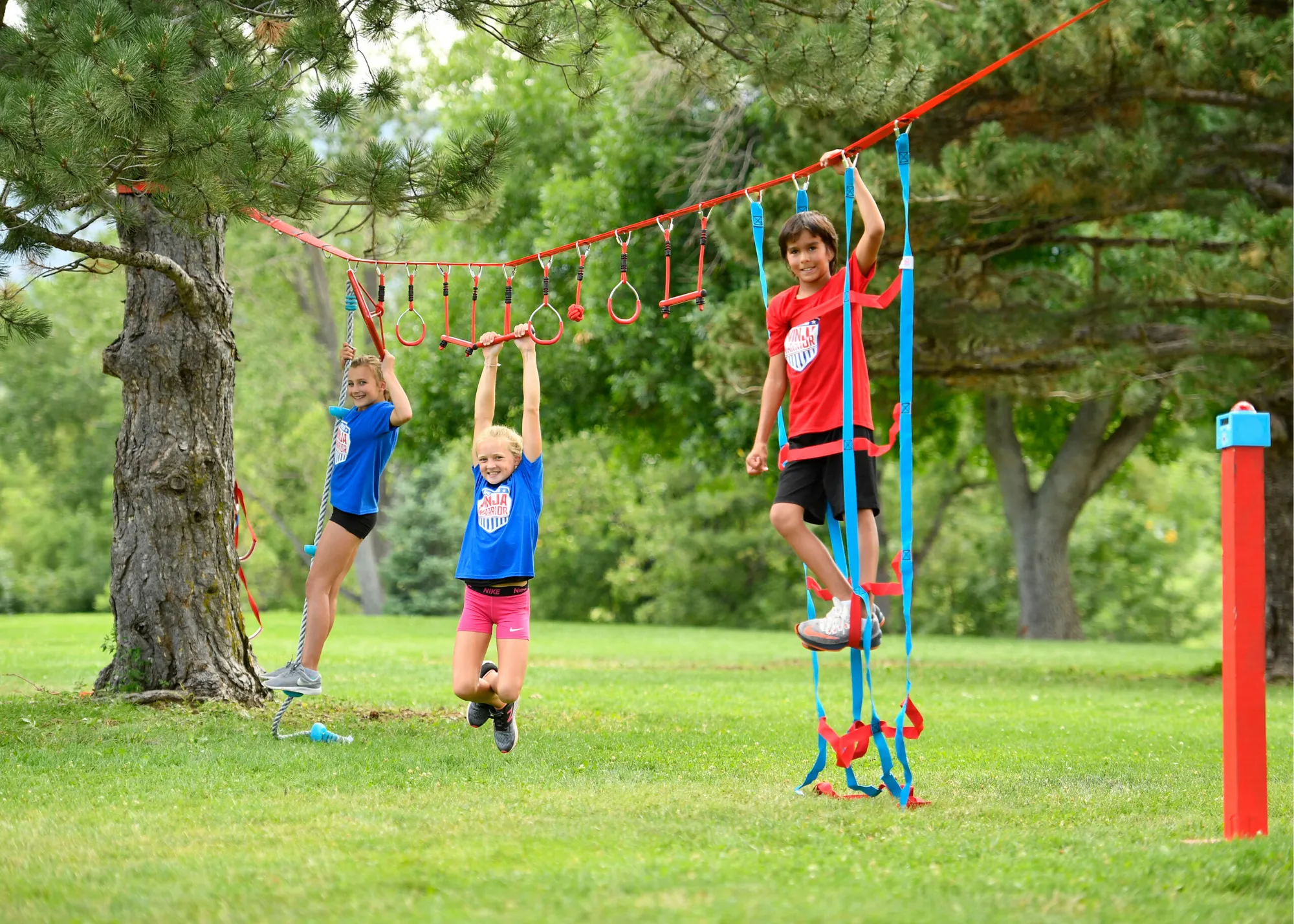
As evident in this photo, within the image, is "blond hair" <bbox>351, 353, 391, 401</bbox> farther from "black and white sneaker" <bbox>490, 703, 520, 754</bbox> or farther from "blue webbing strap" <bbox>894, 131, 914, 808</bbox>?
"blue webbing strap" <bbox>894, 131, 914, 808</bbox>

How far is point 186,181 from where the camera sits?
6043mm

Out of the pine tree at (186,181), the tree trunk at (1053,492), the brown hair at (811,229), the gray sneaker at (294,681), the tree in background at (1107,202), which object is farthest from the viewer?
the tree trunk at (1053,492)

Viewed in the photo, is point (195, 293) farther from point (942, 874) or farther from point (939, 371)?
point (939, 371)

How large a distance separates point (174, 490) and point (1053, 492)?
653 inches

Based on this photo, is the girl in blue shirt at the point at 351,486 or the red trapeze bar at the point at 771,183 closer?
the red trapeze bar at the point at 771,183

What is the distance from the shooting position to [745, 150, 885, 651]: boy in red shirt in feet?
17.1

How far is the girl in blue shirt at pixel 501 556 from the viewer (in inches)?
252

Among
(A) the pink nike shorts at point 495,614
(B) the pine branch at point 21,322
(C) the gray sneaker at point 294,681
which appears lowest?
(C) the gray sneaker at point 294,681

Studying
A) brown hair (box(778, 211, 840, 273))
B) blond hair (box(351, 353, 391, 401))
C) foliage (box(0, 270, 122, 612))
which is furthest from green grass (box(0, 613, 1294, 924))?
foliage (box(0, 270, 122, 612))

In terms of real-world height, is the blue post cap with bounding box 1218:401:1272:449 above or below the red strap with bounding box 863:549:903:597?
above

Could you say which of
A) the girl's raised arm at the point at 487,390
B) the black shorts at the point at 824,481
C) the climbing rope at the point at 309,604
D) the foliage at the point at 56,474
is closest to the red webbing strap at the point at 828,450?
the black shorts at the point at 824,481

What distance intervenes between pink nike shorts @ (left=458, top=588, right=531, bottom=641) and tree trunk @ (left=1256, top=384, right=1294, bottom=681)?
974 centimetres

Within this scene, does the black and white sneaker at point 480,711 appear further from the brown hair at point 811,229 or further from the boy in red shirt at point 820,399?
the brown hair at point 811,229

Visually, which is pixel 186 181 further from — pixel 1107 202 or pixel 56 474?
pixel 56 474
